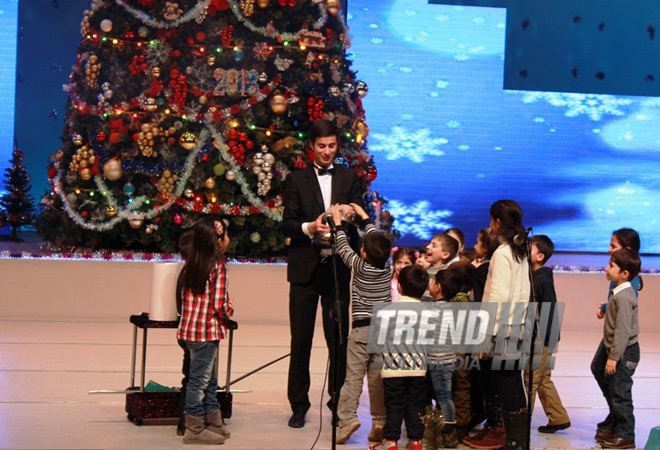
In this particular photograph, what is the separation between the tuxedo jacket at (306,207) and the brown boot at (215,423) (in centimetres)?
83

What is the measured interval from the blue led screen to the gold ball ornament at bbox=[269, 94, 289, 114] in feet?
9.80

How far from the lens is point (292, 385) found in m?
4.61

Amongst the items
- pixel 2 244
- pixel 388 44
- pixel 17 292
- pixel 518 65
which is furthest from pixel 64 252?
pixel 518 65

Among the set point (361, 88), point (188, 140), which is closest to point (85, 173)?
point (188, 140)

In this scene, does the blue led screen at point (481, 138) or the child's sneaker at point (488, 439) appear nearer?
the child's sneaker at point (488, 439)

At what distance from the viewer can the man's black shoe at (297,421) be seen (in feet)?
14.9

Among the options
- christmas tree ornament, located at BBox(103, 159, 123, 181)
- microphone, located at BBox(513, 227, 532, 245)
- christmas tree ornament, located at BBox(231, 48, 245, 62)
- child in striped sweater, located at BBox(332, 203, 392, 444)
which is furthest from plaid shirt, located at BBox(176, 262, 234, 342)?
christmas tree ornament, located at BBox(231, 48, 245, 62)

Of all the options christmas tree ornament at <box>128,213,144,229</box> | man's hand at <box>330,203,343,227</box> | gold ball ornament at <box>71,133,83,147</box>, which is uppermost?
gold ball ornament at <box>71,133,83,147</box>

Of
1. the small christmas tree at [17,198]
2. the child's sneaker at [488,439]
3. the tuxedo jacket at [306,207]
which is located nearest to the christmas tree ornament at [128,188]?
the small christmas tree at [17,198]

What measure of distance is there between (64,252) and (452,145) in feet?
17.2

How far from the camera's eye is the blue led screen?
10852mm

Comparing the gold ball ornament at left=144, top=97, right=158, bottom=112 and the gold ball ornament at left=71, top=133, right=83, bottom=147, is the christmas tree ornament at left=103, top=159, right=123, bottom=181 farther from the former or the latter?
the gold ball ornament at left=144, top=97, right=158, bottom=112

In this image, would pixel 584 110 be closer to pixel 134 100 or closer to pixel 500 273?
pixel 134 100

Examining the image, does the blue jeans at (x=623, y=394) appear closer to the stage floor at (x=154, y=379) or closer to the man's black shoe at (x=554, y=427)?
the stage floor at (x=154, y=379)
